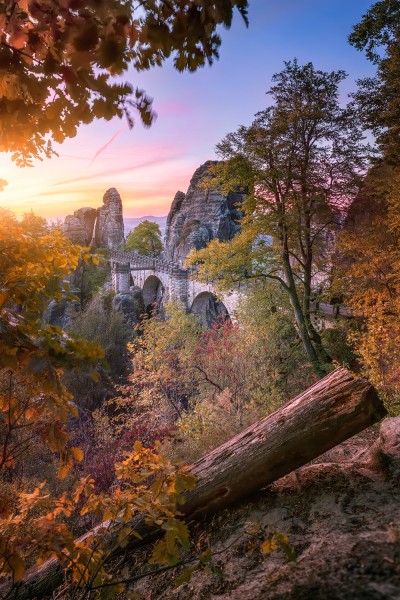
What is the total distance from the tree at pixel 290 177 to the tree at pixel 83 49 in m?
10.9

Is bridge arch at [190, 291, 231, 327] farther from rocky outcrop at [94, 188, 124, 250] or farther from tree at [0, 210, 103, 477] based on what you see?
tree at [0, 210, 103, 477]

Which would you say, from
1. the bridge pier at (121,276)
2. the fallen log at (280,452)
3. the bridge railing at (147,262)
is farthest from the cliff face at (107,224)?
the fallen log at (280,452)

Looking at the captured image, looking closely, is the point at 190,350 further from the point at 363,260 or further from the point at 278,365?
the point at 363,260

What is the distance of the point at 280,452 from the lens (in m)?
3.47

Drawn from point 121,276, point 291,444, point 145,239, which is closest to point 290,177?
point 291,444

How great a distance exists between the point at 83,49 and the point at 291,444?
11.3 feet

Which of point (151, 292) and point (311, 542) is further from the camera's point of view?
point (151, 292)

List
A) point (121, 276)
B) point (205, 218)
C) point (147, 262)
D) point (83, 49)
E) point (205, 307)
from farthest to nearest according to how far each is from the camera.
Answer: point (147, 262) < point (121, 276) < point (205, 218) < point (205, 307) < point (83, 49)

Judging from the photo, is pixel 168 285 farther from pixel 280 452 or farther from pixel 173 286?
pixel 280 452

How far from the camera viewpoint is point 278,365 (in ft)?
46.2

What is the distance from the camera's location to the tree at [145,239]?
51938 millimetres

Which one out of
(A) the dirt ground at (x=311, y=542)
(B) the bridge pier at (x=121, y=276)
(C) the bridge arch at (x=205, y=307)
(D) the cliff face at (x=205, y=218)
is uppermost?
(D) the cliff face at (x=205, y=218)

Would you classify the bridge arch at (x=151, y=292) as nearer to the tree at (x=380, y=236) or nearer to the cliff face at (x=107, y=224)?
the cliff face at (x=107, y=224)

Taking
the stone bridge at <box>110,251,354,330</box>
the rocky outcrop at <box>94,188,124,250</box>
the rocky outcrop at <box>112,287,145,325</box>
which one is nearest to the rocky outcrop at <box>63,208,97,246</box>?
the rocky outcrop at <box>94,188,124,250</box>
